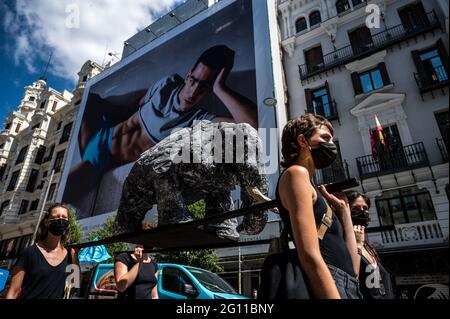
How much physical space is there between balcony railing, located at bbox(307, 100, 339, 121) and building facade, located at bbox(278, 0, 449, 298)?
0.04m

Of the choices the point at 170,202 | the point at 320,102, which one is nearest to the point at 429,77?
the point at 320,102

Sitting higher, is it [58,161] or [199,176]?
[58,161]

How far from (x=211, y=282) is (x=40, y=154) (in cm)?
2610

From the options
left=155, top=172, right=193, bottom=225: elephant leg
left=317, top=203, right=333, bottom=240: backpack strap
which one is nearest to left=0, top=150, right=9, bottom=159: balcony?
left=155, top=172, right=193, bottom=225: elephant leg

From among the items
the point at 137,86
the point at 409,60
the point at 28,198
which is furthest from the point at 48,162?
the point at 409,60

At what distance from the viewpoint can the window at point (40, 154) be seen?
25.2 metres

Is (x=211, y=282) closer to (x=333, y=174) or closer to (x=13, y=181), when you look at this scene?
→ (x=333, y=174)

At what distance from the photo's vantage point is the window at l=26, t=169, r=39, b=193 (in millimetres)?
23755

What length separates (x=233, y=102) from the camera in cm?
1443

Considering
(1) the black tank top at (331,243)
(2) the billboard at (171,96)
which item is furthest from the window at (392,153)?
(1) the black tank top at (331,243)

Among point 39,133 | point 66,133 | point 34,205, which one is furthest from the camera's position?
point 39,133

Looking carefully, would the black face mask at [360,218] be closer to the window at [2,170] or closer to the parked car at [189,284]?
the parked car at [189,284]

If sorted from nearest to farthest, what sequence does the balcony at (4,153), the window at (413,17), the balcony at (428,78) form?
the balcony at (428,78), the window at (413,17), the balcony at (4,153)

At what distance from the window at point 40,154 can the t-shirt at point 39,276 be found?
27.6 metres
